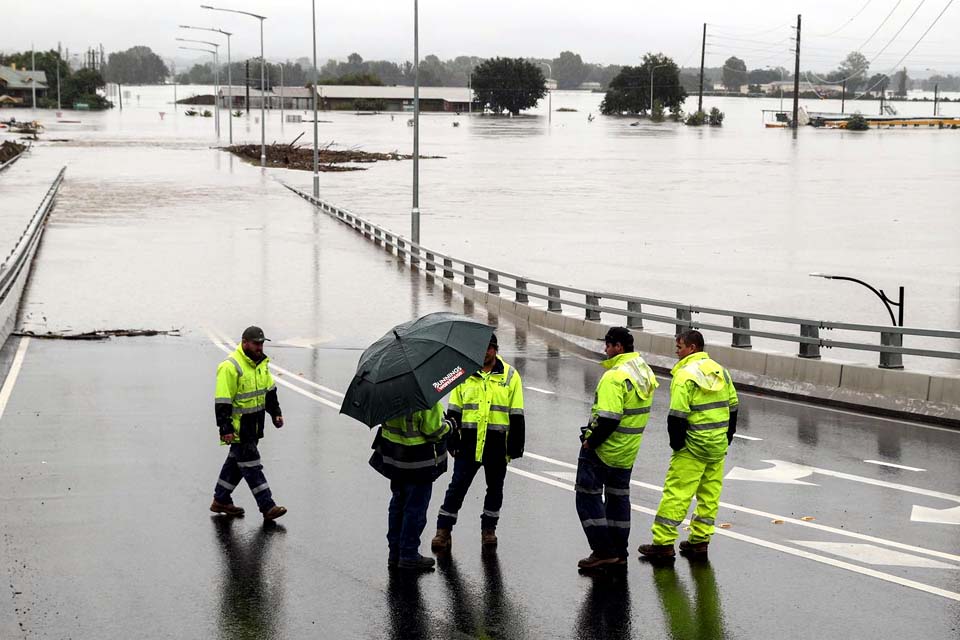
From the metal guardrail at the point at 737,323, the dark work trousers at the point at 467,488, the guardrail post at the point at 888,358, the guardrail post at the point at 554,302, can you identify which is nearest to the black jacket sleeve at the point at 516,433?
the dark work trousers at the point at 467,488

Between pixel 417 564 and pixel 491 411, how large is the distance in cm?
127

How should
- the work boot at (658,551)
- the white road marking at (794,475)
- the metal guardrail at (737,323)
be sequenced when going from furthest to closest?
the metal guardrail at (737,323) < the white road marking at (794,475) < the work boot at (658,551)

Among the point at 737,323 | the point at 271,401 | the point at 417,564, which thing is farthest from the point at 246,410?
the point at 737,323

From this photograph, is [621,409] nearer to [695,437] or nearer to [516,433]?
[695,437]

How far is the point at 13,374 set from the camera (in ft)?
64.7

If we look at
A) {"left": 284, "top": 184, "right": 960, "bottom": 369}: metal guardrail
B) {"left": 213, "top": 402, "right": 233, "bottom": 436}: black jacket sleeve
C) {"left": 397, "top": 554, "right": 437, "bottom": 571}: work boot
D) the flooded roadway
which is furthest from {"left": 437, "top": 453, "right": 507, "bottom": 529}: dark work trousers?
{"left": 284, "top": 184, "right": 960, "bottom": 369}: metal guardrail

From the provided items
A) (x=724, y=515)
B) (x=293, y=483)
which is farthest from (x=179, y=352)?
(x=724, y=515)

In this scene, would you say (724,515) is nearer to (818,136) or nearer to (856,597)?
(856,597)

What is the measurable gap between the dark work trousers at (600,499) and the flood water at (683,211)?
14.5m

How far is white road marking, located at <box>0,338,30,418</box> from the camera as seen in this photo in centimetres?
1754

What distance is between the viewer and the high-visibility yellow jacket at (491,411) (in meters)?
10.1

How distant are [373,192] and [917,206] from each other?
2801cm

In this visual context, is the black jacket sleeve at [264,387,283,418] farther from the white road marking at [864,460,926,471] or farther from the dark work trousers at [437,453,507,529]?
the white road marking at [864,460,926,471]

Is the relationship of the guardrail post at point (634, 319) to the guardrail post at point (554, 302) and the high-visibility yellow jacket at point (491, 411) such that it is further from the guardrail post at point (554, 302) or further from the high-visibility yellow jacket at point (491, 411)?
the high-visibility yellow jacket at point (491, 411)
